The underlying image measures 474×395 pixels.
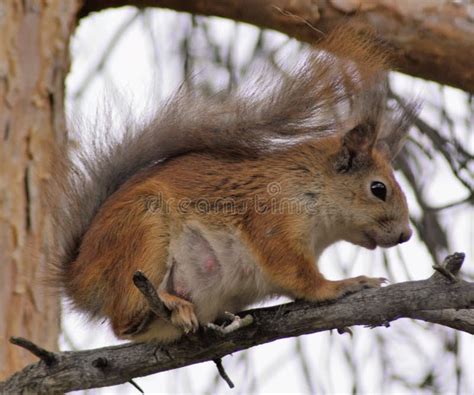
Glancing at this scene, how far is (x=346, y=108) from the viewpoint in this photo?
2516 millimetres

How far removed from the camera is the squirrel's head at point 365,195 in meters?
2.49

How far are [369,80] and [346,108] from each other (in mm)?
165

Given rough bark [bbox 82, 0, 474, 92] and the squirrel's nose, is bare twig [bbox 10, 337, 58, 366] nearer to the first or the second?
the squirrel's nose

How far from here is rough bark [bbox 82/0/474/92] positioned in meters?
3.01

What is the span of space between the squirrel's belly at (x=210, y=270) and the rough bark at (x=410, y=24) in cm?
98

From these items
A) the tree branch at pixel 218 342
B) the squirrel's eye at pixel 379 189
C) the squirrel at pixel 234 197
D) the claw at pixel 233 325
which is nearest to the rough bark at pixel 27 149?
the squirrel at pixel 234 197

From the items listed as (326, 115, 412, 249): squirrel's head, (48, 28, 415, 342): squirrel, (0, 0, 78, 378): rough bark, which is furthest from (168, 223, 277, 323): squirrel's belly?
(0, 0, 78, 378): rough bark

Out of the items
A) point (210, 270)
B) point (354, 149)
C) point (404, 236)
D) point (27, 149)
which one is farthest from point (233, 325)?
point (27, 149)

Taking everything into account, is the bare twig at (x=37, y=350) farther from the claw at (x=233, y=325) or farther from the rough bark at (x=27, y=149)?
the rough bark at (x=27, y=149)

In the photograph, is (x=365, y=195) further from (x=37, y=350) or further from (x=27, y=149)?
(x=27, y=149)

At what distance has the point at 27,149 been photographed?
3076mm

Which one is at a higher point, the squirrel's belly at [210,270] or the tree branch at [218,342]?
the squirrel's belly at [210,270]

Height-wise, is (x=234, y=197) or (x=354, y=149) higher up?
(x=354, y=149)

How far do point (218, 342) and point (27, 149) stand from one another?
1.22 meters
